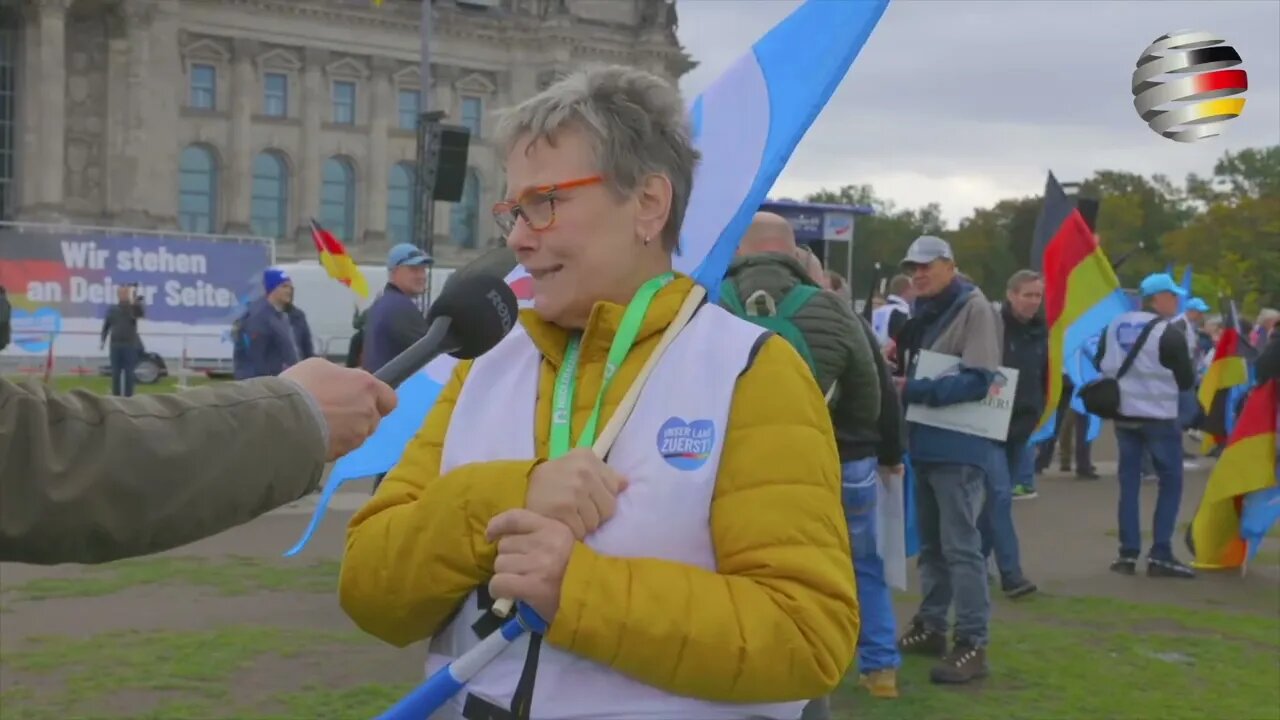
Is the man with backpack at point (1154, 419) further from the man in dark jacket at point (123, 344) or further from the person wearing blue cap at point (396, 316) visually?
the man in dark jacket at point (123, 344)

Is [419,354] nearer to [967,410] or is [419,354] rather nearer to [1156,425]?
[967,410]

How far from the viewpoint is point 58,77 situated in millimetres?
57250

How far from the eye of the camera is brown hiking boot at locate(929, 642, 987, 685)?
663 centimetres

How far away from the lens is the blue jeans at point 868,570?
6074 millimetres

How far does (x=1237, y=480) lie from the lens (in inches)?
394

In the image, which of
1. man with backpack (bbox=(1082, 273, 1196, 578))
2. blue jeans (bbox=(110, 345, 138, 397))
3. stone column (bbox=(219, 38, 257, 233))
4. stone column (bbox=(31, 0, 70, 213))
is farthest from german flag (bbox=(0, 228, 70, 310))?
stone column (bbox=(219, 38, 257, 233))

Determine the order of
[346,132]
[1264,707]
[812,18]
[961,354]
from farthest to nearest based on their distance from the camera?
[346,132]
[961,354]
[1264,707]
[812,18]

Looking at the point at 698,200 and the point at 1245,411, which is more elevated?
the point at 698,200

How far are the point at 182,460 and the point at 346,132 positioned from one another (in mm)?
67477

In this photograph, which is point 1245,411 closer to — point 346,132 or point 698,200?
point 698,200

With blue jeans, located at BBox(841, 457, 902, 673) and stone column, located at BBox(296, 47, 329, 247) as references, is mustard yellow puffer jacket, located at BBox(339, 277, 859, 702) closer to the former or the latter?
blue jeans, located at BBox(841, 457, 902, 673)

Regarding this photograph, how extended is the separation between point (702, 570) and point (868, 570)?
13.6 feet

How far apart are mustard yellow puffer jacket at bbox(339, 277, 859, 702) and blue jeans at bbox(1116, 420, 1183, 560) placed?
800 centimetres

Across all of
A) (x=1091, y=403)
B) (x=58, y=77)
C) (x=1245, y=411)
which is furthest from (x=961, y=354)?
(x=58, y=77)
